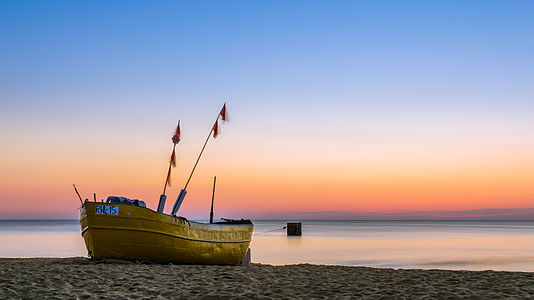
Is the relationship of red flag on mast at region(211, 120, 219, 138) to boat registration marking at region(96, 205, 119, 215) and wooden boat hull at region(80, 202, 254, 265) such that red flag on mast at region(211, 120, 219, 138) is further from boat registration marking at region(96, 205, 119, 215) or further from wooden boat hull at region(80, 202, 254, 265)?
boat registration marking at region(96, 205, 119, 215)

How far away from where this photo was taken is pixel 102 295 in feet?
30.3

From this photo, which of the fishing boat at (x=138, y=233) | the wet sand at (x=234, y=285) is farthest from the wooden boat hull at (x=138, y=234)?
the wet sand at (x=234, y=285)

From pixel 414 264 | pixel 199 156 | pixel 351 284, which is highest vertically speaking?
pixel 199 156

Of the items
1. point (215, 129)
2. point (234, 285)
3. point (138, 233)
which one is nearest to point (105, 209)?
point (138, 233)

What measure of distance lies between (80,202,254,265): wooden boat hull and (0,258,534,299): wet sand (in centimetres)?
280

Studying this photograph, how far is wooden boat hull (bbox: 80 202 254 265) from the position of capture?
613 inches

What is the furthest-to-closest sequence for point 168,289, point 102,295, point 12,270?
point 12,270 < point 168,289 < point 102,295

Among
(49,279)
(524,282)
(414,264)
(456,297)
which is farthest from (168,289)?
(414,264)

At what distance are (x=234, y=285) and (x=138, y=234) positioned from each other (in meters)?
5.71

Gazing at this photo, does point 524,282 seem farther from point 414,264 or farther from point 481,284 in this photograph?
point 414,264

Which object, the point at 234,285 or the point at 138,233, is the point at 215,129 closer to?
the point at 138,233

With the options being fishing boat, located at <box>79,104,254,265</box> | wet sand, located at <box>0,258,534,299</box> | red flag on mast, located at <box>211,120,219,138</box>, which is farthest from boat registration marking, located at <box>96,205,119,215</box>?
red flag on mast, located at <box>211,120,219,138</box>

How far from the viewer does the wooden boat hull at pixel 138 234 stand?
1558 cm

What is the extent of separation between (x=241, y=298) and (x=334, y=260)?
26752mm
